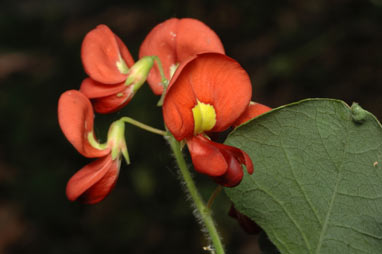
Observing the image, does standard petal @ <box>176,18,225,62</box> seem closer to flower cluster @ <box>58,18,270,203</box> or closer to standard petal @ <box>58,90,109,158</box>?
flower cluster @ <box>58,18,270,203</box>

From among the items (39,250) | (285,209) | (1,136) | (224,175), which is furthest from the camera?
(1,136)

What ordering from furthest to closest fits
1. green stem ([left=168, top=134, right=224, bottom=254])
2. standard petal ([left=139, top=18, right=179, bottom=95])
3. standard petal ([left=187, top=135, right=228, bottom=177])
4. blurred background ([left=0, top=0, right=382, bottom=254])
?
blurred background ([left=0, top=0, right=382, bottom=254])
standard petal ([left=139, top=18, right=179, bottom=95])
green stem ([left=168, top=134, right=224, bottom=254])
standard petal ([left=187, top=135, right=228, bottom=177])

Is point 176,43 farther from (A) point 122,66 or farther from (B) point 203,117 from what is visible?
(B) point 203,117

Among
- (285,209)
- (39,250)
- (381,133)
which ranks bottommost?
(39,250)

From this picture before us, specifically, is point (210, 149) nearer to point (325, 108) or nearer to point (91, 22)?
point (325, 108)

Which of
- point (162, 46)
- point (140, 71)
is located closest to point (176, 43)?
point (162, 46)

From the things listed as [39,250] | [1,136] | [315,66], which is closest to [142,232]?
[39,250]

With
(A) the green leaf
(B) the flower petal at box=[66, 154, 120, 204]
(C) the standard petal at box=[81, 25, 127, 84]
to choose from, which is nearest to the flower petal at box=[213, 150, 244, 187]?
(A) the green leaf

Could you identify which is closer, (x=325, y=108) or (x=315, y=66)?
(x=325, y=108)
